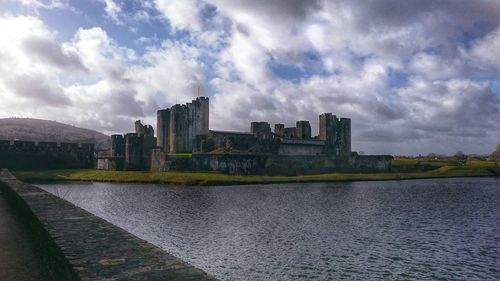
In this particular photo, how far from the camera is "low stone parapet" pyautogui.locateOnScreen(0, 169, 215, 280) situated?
20.0 ft

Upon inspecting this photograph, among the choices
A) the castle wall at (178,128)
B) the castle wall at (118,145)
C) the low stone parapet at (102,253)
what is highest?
the castle wall at (178,128)

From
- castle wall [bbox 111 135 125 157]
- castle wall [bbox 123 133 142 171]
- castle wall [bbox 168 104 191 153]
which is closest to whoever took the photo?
castle wall [bbox 123 133 142 171]

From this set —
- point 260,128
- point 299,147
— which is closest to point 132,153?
point 260,128

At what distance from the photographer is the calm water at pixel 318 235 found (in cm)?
1116

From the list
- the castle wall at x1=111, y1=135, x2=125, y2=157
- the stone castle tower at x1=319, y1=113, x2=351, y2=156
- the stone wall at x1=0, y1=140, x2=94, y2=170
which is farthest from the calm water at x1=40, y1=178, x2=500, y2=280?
the stone castle tower at x1=319, y1=113, x2=351, y2=156

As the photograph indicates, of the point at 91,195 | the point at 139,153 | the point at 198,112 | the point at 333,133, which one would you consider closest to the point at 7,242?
the point at 91,195

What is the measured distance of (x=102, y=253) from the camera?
731 centimetres

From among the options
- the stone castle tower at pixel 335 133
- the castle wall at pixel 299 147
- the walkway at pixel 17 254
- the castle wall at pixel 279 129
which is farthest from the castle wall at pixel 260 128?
the walkway at pixel 17 254

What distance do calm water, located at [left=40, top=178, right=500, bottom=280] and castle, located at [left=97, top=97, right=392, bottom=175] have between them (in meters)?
24.3

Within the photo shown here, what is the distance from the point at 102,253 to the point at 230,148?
50.6m

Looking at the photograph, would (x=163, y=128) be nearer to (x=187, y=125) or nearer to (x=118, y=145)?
(x=187, y=125)

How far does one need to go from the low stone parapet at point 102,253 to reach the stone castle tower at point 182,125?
53091mm

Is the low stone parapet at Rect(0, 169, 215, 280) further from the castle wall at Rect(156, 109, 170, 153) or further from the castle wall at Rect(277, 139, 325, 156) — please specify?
the castle wall at Rect(156, 109, 170, 153)

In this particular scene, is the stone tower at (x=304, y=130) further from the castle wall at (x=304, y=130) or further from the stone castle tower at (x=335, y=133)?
the stone castle tower at (x=335, y=133)
